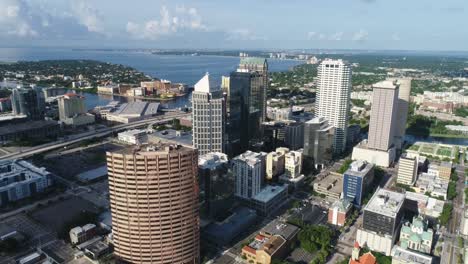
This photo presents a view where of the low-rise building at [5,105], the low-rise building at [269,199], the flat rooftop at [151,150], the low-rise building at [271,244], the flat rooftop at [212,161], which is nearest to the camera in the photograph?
the flat rooftop at [151,150]

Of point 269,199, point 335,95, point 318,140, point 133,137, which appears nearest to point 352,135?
point 335,95

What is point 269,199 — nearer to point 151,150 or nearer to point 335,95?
point 151,150

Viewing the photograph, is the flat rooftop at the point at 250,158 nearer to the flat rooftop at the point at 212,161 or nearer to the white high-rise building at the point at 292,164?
the flat rooftop at the point at 212,161

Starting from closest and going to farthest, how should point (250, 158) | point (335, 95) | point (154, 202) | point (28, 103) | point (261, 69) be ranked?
point (154, 202) → point (250, 158) → point (335, 95) → point (261, 69) → point (28, 103)

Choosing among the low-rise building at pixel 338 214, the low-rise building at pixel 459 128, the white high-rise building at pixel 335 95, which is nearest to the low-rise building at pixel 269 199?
the low-rise building at pixel 338 214

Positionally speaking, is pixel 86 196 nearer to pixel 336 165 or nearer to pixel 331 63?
pixel 336 165

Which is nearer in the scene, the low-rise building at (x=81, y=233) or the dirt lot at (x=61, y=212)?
the low-rise building at (x=81, y=233)
